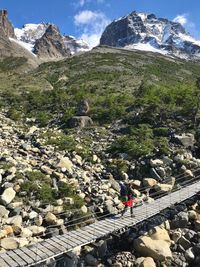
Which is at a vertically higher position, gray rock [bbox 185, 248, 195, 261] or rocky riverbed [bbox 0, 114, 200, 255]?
rocky riverbed [bbox 0, 114, 200, 255]

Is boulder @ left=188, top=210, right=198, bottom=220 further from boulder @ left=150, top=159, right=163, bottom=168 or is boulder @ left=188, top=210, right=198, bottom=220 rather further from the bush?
the bush

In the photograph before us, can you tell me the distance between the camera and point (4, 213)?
65.8ft

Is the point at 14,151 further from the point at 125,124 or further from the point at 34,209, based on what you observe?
the point at 125,124

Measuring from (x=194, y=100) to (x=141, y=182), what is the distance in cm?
1920

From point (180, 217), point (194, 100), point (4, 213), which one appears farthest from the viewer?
point (194, 100)

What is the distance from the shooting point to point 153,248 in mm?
18406

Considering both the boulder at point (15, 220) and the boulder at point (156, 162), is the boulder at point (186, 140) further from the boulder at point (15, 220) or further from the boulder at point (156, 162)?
the boulder at point (15, 220)

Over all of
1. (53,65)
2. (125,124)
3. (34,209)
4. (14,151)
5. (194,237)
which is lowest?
(194,237)

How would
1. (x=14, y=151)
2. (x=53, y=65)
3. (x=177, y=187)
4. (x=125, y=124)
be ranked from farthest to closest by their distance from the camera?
(x=53, y=65)
(x=125, y=124)
(x=14, y=151)
(x=177, y=187)

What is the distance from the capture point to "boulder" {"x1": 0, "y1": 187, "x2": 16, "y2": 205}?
21.1m

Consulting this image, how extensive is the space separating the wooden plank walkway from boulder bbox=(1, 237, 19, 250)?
1.31 metres

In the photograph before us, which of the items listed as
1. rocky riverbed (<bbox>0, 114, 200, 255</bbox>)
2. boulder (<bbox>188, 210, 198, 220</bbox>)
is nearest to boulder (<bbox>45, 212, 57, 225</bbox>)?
rocky riverbed (<bbox>0, 114, 200, 255</bbox>)

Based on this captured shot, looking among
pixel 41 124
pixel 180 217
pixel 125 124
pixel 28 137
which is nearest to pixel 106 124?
pixel 125 124

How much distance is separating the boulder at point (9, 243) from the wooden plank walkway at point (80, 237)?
1.31 metres
